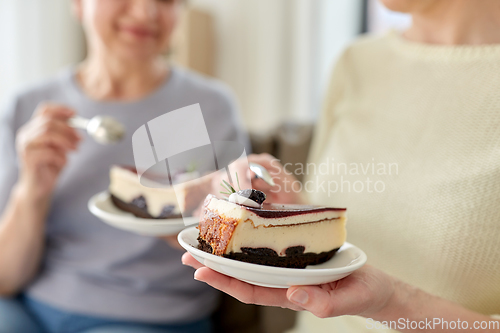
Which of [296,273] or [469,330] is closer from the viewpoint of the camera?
[296,273]

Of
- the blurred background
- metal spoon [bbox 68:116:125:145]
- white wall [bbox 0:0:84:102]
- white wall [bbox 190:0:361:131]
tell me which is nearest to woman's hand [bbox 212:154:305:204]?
metal spoon [bbox 68:116:125:145]

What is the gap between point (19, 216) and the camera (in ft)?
2.80

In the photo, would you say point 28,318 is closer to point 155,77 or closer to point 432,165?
point 155,77

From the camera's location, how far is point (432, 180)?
563 mm

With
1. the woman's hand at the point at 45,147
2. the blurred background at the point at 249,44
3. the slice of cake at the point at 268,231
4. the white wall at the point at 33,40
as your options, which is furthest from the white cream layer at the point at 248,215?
the white wall at the point at 33,40

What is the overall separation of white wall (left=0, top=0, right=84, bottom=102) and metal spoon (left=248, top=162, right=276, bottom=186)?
200cm

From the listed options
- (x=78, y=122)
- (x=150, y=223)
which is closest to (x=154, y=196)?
(x=150, y=223)

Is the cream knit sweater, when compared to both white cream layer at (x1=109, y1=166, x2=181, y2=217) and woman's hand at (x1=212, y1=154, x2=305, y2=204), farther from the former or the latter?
white cream layer at (x1=109, y1=166, x2=181, y2=217)

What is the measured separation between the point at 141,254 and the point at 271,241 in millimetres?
547

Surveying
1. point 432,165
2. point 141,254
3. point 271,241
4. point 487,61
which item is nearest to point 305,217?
point 271,241

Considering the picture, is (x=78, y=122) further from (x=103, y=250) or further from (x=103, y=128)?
(x=103, y=250)

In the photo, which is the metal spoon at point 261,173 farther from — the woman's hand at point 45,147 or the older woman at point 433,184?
the woman's hand at point 45,147

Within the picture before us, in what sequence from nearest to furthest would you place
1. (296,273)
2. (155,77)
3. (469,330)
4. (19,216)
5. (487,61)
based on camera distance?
(296,273) < (469,330) < (487,61) < (19,216) < (155,77)

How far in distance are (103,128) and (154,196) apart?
366 millimetres
